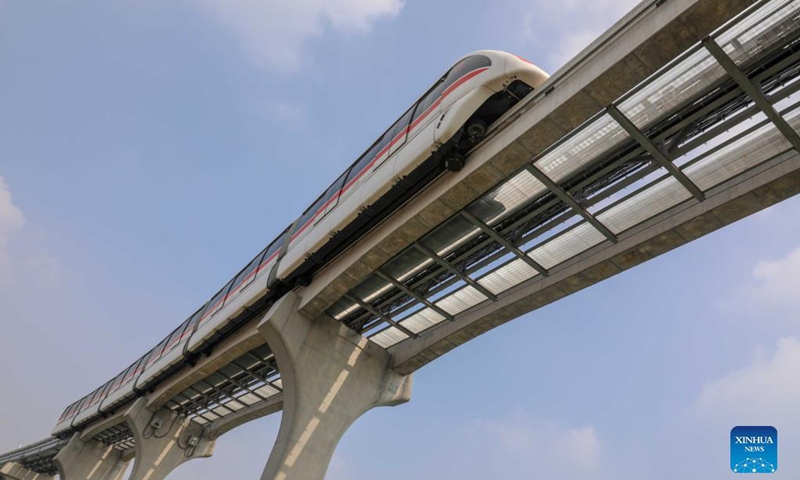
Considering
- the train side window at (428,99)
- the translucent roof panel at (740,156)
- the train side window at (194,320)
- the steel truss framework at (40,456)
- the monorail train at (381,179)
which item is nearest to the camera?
the translucent roof panel at (740,156)

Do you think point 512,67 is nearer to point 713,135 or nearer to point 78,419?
point 713,135

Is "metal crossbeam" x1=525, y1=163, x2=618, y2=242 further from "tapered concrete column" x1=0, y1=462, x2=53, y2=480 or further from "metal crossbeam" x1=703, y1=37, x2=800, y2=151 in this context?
"tapered concrete column" x1=0, y1=462, x2=53, y2=480

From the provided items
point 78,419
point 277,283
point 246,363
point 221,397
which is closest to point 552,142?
point 277,283

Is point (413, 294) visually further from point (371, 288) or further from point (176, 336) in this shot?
point (176, 336)

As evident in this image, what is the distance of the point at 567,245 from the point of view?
646 inches

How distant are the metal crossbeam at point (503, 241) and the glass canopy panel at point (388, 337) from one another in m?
7.66

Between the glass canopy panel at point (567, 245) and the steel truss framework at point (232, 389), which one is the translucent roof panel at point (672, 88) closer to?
the glass canopy panel at point (567, 245)

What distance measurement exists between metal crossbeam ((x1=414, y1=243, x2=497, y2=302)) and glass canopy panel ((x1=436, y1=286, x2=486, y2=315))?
0.41 m

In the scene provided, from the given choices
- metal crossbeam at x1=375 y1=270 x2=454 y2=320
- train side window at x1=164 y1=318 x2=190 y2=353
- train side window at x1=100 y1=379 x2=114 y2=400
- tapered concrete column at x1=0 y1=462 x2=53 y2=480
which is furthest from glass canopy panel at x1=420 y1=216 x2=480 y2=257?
tapered concrete column at x1=0 y1=462 x2=53 y2=480

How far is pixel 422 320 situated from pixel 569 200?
9.18m

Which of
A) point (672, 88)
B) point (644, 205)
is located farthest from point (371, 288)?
point (672, 88)

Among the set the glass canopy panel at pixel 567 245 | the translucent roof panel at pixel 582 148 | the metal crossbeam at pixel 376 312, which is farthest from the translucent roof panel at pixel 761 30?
the metal crossbeam at pixel 376 312

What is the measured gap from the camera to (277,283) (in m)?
22.0

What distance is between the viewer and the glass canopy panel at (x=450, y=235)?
1664 cm
